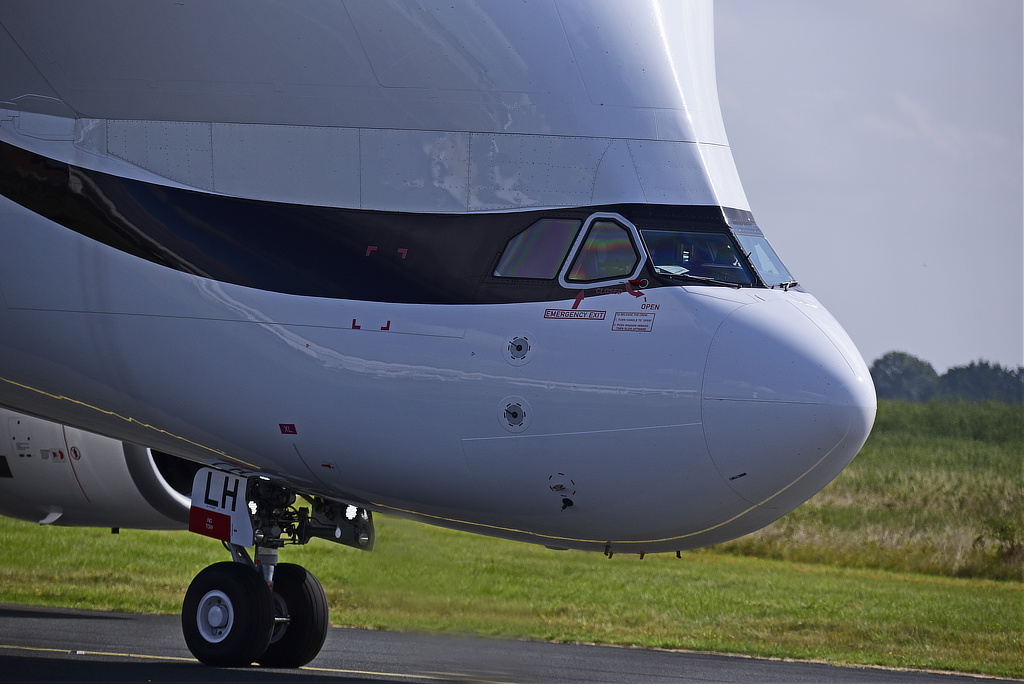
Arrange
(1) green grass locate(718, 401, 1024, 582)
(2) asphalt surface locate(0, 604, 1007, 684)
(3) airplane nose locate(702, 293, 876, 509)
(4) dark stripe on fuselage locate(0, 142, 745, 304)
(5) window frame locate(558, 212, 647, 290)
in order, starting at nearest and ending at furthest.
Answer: (3) airplane nose locate(702, 293, 876, 509) → (5) window frame locate(558, 212, 647, 290) → (4) dark stripe on fuselage locate(0, 142, 745, 304) → (2) asphalt surface locate(0, 604, 1007, 684) → (1) green grass locate(718, 401, 1024, 582)

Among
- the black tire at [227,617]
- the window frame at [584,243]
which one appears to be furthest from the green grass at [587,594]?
the window frame at [584,243]

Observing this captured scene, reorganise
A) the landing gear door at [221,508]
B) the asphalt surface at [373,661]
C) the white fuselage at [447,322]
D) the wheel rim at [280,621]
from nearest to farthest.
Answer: the white fuselage at [447,322] < the asphalt surface at [373,661] < the landing gear door at [221,508] < the wheel rim at [280,621]

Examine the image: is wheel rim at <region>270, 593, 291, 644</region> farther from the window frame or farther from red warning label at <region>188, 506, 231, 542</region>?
the window frame

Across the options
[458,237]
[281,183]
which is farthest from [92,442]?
[458,237]

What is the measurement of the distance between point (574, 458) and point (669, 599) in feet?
38.8

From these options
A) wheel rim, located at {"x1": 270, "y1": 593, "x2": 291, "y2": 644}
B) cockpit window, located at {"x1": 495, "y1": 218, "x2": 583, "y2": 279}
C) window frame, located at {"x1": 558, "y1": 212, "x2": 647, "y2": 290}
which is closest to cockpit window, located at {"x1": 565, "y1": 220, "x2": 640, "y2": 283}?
window frame, located at {"x1": 558, "y1": 212, "x2": 647, "y2": 290}

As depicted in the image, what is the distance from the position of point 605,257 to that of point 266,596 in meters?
4.48

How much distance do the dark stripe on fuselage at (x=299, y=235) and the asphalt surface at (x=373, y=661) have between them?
10.2 ft

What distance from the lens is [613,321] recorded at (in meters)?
9.91

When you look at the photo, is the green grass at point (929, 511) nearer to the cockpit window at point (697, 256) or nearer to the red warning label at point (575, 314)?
the cockpit window at point (697, 256)

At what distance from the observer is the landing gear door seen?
38.4ft

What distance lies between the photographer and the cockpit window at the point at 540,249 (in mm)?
10273

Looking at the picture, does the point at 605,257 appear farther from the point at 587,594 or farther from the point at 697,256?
the point at 587,594

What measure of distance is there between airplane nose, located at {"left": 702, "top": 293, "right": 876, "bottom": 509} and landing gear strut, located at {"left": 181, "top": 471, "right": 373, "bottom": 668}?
426 cm
